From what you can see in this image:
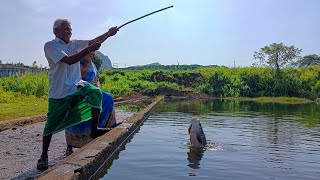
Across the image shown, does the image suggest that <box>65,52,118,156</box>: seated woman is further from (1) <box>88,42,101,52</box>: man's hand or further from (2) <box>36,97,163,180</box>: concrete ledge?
(1) <box>88,42,101,52</box>: man's hand

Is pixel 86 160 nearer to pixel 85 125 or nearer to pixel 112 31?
pixel 85 125

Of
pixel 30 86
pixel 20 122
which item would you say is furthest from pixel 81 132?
pixel 30 86

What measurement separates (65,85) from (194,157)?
10.9 ft

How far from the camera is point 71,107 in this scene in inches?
224

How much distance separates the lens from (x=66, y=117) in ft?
18.8

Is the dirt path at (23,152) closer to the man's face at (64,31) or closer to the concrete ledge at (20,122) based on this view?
the concrete ledge at (20,122)

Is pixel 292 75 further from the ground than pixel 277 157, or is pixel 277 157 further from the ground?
pixel 292 75

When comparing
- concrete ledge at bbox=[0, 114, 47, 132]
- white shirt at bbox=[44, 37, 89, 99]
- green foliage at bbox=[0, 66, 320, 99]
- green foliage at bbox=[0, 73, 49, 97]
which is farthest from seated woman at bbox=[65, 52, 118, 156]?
green foliage at bbox=[0, 66, 320, 99]

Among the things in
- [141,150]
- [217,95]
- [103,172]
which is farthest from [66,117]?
[217,95]

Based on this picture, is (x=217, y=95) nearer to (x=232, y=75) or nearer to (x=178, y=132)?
(x=232, y=75)

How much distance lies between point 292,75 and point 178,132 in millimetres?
41266

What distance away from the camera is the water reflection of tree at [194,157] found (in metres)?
6.77

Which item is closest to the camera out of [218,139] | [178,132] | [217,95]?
[218,139]

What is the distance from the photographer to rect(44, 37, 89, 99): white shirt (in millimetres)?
5207
